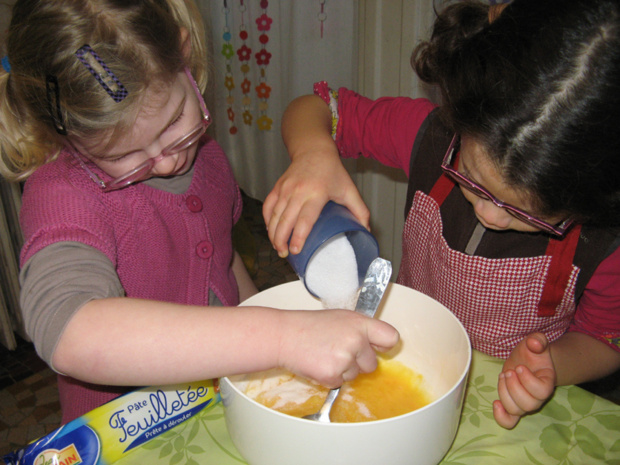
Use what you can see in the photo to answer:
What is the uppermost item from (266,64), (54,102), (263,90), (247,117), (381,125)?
(54,102)

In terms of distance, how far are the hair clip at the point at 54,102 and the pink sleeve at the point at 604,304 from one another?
0.82 m

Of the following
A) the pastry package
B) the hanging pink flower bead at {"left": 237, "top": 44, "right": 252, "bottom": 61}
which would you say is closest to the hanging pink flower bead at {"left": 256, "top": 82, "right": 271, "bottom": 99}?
the hanging pink flower bead at {"left": 237, "top": 44, "right": 252, "bottom": 61}

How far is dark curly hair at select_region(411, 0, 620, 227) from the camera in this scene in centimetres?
48

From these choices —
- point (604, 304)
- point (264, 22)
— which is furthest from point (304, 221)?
point (264, 22)

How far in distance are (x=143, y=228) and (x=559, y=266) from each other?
2.26 feet

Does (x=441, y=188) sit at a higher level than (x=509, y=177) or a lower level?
lower

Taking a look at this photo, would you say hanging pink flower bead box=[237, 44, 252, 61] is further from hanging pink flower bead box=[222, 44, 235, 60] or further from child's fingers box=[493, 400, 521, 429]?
child's fingers box=[493, 400, 521, 429]

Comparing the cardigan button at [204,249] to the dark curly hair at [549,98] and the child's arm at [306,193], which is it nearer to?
the child's arm at [306,193]

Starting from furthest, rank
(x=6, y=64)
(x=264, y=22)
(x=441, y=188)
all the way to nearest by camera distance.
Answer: (x=264, y=22), (x=441, y=188), (x=6, y=64)

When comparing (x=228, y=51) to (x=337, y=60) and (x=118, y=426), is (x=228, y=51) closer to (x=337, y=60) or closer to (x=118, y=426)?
(x=337, y=60)

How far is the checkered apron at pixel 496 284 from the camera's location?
0.80 m

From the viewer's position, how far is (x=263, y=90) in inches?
85.2

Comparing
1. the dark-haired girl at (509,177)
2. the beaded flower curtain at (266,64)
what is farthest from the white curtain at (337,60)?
the dark-haired girl at (509,177)

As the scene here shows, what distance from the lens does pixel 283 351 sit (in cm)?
51
